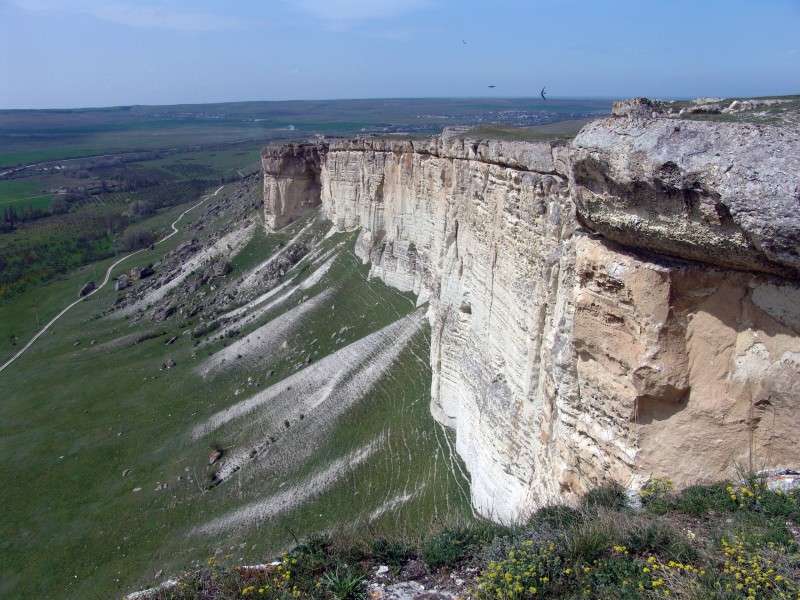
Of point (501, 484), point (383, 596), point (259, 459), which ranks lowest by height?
point (259, 459)

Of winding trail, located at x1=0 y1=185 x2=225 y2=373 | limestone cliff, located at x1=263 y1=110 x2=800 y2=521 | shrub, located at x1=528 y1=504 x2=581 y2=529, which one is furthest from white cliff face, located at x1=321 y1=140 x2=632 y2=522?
winding trail, located at x1=0 y1=185 x2=225 y2=373

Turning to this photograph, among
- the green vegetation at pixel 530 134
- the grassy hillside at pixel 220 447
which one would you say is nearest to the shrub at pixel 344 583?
the grassy hillside at pixel 220 447

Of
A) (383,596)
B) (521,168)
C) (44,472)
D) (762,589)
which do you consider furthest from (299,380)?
(762,589)

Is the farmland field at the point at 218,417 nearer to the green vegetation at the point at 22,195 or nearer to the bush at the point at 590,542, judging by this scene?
the bush at the point at 590,542

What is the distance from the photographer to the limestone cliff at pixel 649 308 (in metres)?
5.61

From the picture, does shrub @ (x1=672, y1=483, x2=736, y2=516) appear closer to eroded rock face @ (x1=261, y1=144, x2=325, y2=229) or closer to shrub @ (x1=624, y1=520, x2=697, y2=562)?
shrub @ (x1=624, y1=520, x2=697, y2=562)

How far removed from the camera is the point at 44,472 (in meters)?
23.9

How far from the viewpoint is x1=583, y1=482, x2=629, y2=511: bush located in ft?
21.3

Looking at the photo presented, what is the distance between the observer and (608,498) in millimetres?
6656

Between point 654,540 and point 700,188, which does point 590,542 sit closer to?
point 654,540

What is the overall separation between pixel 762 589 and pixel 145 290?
146ft

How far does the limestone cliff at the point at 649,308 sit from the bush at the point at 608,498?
18cm

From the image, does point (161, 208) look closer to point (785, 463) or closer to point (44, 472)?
point (44, 472)

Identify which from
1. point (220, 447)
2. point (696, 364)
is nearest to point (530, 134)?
point (696, 364)
